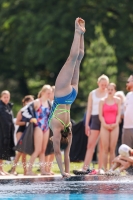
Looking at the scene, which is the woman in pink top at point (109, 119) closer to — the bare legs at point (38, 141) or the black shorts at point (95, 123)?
the black shorts at point (95, 123)

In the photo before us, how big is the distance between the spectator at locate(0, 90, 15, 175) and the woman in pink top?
1941 millimetres

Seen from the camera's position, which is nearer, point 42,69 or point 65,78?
point 65,78

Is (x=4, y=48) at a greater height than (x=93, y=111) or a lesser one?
greater

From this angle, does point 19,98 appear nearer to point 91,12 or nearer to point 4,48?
point 4,48

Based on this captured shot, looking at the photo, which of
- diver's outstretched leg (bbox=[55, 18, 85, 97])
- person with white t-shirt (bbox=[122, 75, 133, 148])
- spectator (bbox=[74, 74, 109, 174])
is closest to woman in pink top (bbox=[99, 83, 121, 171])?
spectator (bbox=[74, 74, 109, 174])

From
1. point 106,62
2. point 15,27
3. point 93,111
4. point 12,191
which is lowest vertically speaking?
point 12,191

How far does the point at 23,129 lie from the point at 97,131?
71.3 inches

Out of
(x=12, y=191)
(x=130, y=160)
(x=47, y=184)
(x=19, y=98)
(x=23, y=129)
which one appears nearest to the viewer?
(x=12, y=191)

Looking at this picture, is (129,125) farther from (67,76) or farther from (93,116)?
(67,76)

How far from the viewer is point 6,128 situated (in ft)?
45.6

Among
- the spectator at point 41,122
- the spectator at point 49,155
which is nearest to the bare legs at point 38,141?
the spectator at point 41,122

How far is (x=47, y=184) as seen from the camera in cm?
962

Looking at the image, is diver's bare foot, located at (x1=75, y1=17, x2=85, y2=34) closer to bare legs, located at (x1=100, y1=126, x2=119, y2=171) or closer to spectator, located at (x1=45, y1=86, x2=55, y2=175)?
bare legs, located at (x1=100, y1=126, x2=119, y2=171)

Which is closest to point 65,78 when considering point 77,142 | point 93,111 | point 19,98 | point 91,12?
point 93,111
